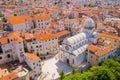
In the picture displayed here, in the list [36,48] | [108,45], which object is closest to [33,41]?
[36,48]

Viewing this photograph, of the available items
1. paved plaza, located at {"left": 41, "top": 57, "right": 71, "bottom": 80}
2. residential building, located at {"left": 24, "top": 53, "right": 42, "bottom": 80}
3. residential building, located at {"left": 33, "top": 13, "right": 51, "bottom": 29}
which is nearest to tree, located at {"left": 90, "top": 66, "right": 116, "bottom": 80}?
paved plaza, located at {"left": 41, "top": 57, "right": 71, "bottom": 80}

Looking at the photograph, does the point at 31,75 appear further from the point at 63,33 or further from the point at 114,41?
the point at 114,41

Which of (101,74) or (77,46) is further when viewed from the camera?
(77,46)

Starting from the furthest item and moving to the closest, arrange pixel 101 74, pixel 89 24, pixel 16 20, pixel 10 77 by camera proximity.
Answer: pixel 16 20 → pixel 89 24 → pixel 101 74 → pixel 10 77

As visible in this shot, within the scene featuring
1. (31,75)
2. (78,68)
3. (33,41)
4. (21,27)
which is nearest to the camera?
(31,75)

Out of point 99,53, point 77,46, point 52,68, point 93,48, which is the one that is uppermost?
point 77,46

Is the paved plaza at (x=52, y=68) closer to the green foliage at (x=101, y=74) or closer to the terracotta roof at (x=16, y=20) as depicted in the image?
the green foliage at (x=101, y=74)

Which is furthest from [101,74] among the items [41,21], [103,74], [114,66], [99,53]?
[41,21]

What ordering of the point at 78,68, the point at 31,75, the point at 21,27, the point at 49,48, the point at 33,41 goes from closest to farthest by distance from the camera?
the point at 31,75
the point at 78,68
the point at 33,41
the point at 49,48
the point at 21,27

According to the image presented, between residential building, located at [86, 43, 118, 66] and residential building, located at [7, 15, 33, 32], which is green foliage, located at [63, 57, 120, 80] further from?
residential building, located at [7, 15, 33, 32]

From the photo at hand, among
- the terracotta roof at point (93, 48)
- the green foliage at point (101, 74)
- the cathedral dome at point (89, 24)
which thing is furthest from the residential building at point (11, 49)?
the cathedral dome at point (89, 24)

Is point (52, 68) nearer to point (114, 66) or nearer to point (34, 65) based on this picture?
point (34, 65)
